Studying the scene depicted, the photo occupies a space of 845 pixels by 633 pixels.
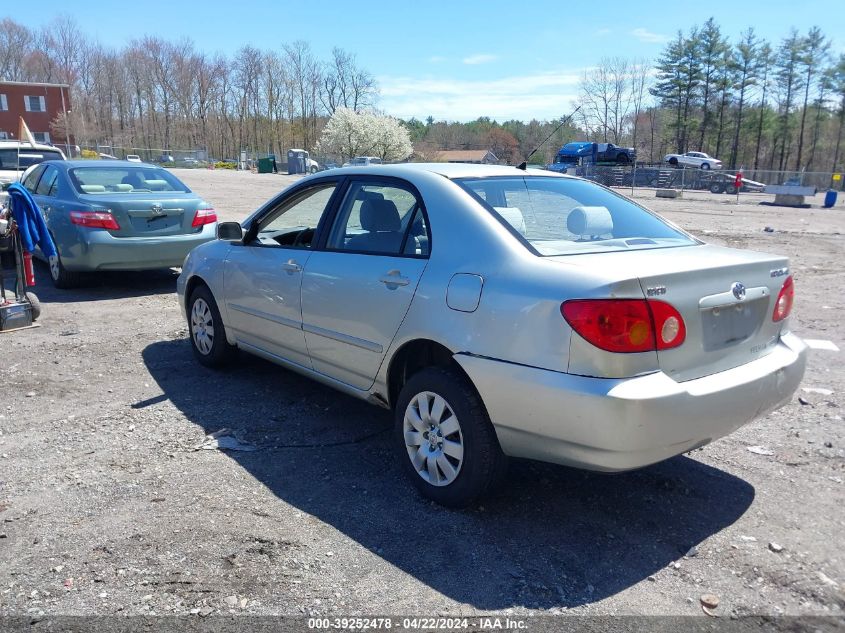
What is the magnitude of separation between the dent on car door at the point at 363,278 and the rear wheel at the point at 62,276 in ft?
18.9

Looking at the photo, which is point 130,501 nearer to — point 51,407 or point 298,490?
point 298,490

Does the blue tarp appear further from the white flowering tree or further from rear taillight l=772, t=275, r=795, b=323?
the white flowering tree

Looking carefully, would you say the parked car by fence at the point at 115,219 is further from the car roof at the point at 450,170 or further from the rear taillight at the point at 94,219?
the car roof at the point at 450,170

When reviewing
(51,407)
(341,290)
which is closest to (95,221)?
(51,407)

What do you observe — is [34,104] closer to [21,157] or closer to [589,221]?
[21,157]

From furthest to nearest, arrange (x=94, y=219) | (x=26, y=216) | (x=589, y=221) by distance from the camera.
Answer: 1. (x=94, y=219)
2. (x=26, y=216)
3. (x=589, y=221)

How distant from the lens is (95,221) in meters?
8.27

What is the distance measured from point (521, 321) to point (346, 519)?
1362 millimetres

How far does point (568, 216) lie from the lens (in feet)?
13.2

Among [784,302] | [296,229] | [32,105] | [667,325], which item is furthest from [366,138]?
[667,325]

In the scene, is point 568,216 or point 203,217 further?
point 203,217

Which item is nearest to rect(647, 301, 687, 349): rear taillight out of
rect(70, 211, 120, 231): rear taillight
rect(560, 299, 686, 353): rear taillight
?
rect(560, 299, 686, 353): rear taillight

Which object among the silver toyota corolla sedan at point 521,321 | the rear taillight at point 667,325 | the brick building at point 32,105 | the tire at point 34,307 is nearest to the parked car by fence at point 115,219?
the tire at point 34,307

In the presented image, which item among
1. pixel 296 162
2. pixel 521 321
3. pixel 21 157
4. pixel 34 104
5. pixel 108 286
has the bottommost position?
pixel 108 286
